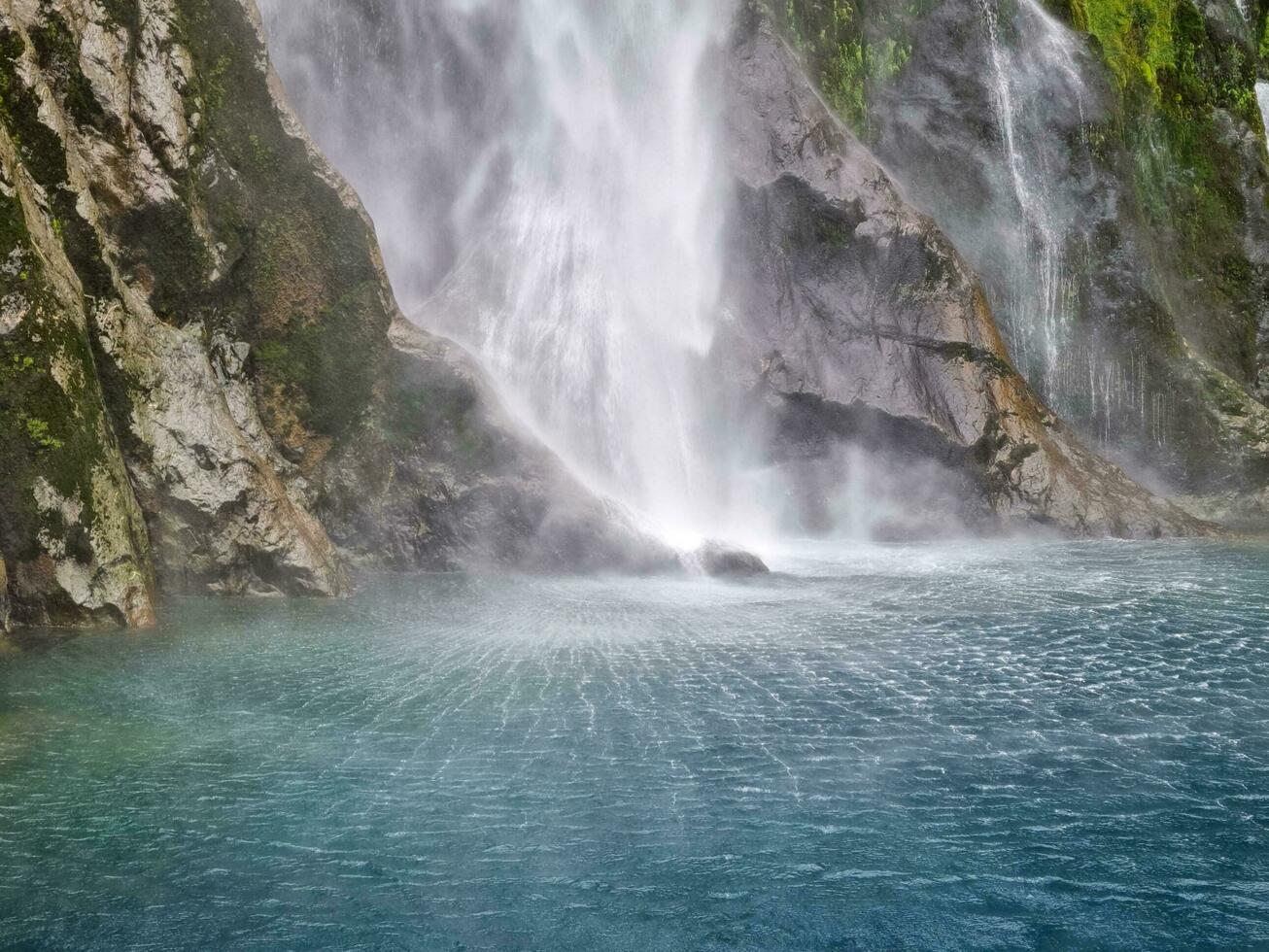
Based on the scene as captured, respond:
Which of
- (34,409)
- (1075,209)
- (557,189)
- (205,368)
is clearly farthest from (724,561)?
(1075,209)

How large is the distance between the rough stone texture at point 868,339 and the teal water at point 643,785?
10730 mm

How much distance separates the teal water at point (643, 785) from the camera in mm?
5383

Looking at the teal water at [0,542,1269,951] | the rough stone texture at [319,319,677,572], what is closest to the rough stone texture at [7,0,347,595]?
the teal water at [0,542,1269,951]

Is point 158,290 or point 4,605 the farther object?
point 158,290

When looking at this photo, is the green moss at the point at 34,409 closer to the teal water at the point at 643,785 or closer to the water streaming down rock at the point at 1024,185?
the teal water at the point at 643,785

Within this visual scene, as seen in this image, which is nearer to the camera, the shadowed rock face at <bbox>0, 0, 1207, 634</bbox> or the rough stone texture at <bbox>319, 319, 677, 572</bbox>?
the shadowed rock face at <bbox>0, 0, 1207, 634</bbox>

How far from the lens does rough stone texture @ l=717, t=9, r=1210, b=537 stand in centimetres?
2303

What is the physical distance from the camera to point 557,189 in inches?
960

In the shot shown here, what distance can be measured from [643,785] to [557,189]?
1940cm

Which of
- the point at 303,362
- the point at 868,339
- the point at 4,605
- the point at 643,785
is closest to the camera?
the point at 643,785

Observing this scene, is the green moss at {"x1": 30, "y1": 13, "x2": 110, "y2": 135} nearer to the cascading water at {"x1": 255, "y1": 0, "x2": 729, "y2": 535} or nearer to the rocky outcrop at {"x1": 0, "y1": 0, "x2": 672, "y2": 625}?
the rocky outcrop at {"x1": 0, "y1": 0, "x2": 672, "y2": 625}

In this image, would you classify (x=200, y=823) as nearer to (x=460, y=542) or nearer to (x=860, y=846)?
(x=860, y=846)

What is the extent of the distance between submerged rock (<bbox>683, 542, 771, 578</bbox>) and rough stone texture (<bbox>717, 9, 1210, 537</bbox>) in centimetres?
719

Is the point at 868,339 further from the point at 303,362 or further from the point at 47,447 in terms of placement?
the point at 47,447
